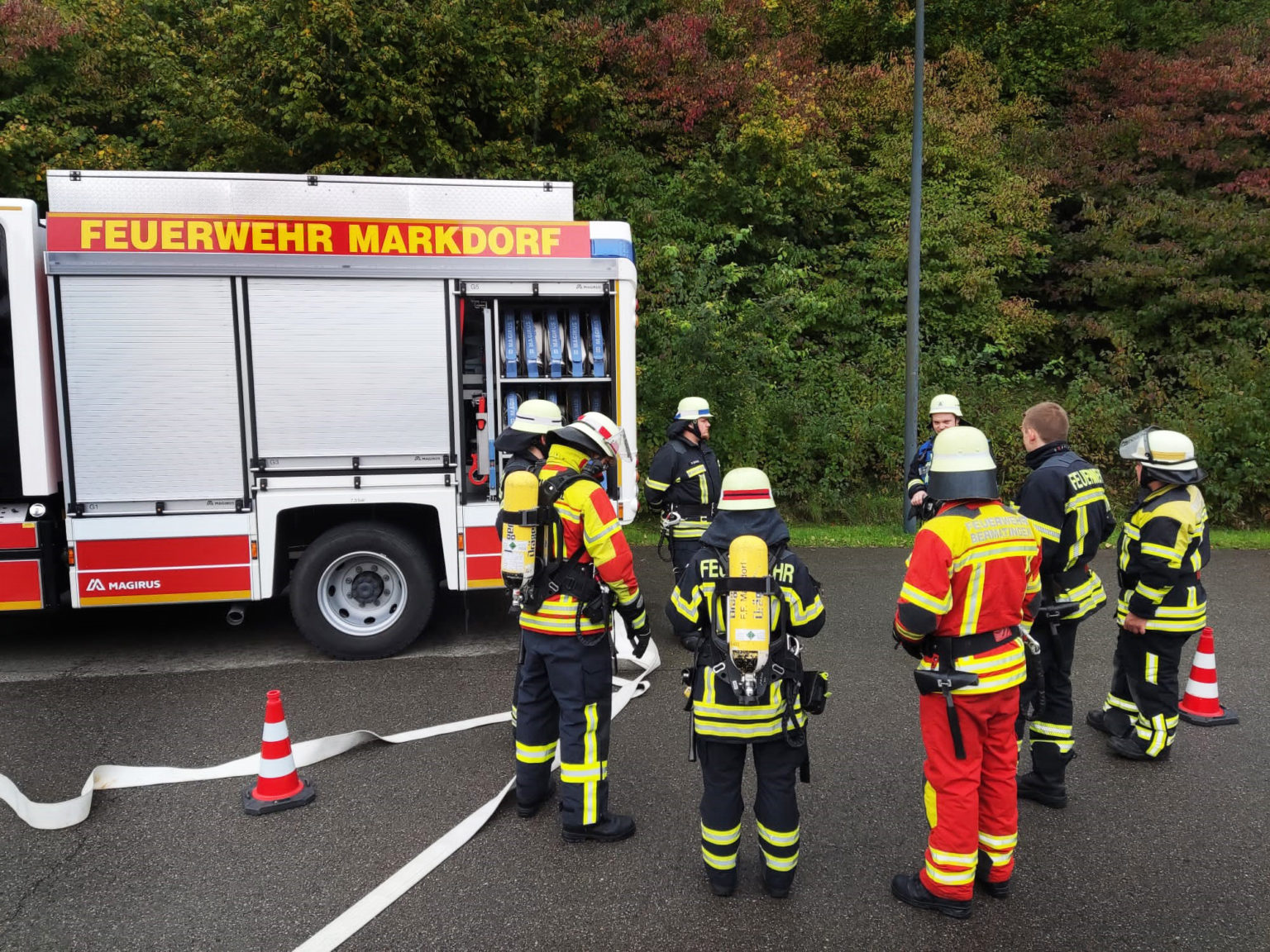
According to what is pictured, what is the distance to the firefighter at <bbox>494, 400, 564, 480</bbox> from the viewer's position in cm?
450

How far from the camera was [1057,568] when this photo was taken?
13.3ft

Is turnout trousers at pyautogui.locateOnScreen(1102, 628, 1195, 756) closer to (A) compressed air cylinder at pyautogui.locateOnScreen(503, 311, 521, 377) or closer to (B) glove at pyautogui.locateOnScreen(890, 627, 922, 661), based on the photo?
(B) glove at pyautogui.locateOnScreen(890, 627, 922, 661)

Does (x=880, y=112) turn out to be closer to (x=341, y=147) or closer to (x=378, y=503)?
(x=341, y=147)

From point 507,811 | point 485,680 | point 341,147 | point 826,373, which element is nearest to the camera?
point 507,811

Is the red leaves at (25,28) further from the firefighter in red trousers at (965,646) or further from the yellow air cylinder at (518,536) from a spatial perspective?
the firefighter in red trousers at (965,646)

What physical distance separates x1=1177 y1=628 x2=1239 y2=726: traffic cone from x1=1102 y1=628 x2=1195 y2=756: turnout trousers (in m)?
0.60

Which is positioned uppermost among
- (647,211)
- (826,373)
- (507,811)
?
(647,211)

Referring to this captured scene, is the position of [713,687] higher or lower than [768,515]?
lower

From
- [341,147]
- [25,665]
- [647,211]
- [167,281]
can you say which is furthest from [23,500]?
[647,211]

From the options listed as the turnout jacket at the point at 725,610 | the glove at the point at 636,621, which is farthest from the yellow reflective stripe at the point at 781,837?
the glove at the point at 636,621

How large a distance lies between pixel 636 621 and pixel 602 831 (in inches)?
33.8

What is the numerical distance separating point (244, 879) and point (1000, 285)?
14.3 metres

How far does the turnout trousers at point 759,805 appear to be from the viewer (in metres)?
3.18

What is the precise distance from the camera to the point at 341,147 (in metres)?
11.9
